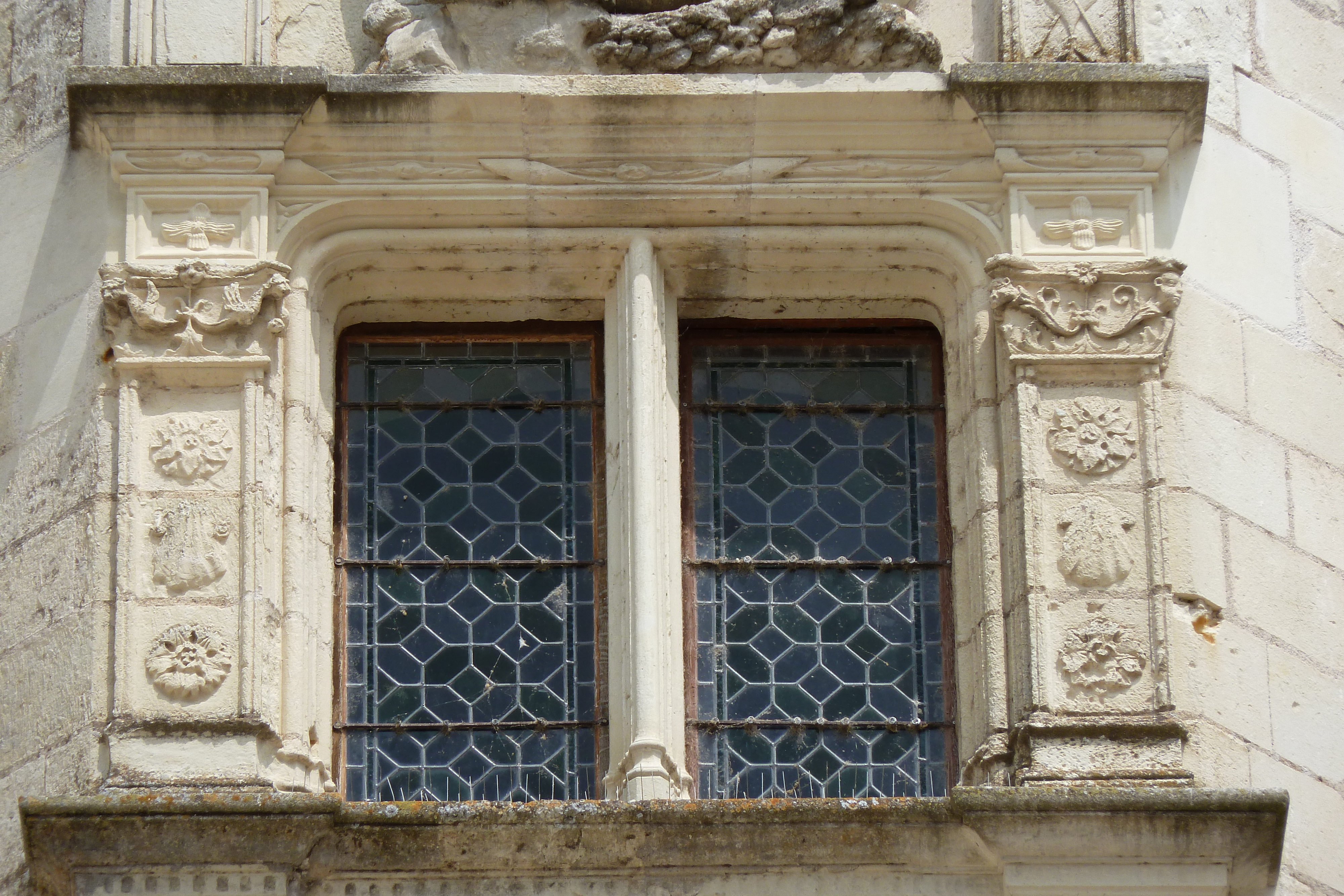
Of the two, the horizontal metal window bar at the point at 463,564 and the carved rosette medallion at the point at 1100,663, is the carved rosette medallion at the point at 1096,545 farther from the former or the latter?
the horizontal metal window bar at the point at 463,564

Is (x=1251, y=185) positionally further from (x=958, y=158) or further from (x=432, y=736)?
(x=432, y=736)

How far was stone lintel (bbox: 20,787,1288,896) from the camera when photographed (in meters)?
7.85

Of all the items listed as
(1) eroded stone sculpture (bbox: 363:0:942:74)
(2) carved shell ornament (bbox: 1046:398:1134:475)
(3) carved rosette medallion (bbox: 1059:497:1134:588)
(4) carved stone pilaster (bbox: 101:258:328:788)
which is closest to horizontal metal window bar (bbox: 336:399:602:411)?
(4) carved stone pilaster (bbox: 101:258:328:788)

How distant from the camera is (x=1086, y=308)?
879 cm

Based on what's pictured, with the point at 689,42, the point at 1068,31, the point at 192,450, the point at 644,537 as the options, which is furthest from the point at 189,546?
the point at 1068,31

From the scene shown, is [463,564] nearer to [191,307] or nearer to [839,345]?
[191,307]

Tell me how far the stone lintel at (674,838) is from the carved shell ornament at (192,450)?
1.04 m

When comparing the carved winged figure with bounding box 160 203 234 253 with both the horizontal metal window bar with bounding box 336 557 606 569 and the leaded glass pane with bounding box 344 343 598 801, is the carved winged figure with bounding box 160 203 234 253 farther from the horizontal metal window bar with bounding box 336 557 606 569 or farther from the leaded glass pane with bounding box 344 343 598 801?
the horizontal metal window bar with bounding box 336 557 606 569

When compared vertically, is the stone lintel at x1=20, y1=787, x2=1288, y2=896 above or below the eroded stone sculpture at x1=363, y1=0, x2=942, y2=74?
below

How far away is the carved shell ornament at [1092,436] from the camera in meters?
8.60

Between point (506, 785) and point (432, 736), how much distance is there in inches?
10.2

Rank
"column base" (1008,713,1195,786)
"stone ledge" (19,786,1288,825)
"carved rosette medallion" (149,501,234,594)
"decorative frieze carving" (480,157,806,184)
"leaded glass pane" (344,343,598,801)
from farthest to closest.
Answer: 1. "decorative frieze carving" (480,157,806,184)
2. "leaded glass pane" (344,343,598,801)
3. "carved rosette medallion" (149,501,234,594)
4. "column base" (1008,713,1195,786)
5. "stone ledge" (19,786,1288,825)

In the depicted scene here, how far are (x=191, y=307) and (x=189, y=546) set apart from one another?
0.73 meters

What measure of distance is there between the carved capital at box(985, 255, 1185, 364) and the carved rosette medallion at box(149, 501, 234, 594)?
2275 millimetres
